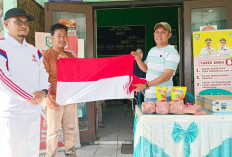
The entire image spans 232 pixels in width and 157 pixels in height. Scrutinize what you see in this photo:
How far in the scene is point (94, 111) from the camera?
386 centimetres

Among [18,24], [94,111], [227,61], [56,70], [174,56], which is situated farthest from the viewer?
[94,111]

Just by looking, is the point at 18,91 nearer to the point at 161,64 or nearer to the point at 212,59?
the point at 161,64

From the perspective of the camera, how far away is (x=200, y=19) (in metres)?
3.77

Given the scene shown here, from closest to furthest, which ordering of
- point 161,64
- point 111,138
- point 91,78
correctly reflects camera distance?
1. point 161,64
2. point 91,78
3. point 111,138

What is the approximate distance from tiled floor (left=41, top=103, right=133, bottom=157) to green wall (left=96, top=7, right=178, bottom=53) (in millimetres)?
3291

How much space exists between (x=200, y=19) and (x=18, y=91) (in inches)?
126

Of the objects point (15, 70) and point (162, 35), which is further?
point (162, 35)

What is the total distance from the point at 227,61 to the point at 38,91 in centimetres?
286

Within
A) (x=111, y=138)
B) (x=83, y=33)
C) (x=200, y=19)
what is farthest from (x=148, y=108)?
(x=200, y=19)

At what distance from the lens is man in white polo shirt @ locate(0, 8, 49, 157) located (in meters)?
1.88

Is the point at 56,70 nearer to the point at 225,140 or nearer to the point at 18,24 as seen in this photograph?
the point at 18,24

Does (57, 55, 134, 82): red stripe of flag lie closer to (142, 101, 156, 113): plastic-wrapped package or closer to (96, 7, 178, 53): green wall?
(142, 101, 156, 113): plastic-wrapped package

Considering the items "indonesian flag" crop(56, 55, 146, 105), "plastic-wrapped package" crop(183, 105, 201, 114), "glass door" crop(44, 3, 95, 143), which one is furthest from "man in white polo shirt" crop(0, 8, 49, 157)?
"glass door" crop(44, 3, 95, 143)

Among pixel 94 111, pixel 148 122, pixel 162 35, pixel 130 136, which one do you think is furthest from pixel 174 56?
pixel 130 136
